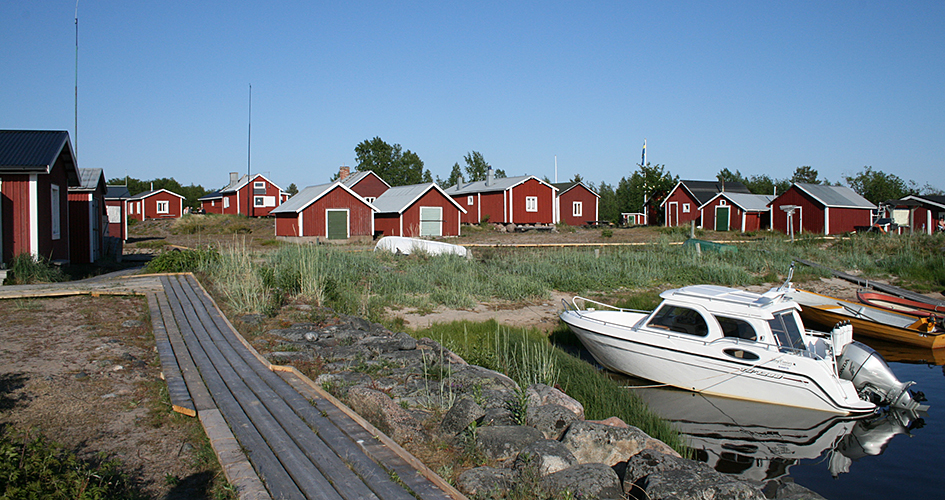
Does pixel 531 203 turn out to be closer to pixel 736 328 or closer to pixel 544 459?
pixel 736 328

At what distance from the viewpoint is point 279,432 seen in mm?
5051

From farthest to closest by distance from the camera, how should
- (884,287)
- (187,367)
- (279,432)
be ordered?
(884,287), (187,367), (279,432)

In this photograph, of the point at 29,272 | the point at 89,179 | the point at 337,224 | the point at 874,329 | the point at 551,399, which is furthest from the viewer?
the point at 337,224

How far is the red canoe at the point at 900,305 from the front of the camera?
14445mm

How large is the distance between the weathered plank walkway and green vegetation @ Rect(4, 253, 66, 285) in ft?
24.9

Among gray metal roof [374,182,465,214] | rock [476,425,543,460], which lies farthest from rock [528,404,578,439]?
gray metal roof [374,182,465,214]

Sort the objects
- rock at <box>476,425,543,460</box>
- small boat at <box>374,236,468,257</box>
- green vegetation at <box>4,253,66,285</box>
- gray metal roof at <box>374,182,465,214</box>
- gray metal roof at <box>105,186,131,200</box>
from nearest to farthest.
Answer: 1. rock at <box>476,425,543,460</box>
2. green vegetation at <box>4,253,66,285</box>
3. small boat at <box>374,236,468,257</box>
4. gray metal roof at <box>374,182,465,214</box>
5. gray metal roof at <box>105,186,131,200</box>

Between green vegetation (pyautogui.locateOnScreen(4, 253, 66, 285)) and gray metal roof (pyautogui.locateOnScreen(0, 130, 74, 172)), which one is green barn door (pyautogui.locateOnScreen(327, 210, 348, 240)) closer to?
gray metal roof (pyautogui.locateOnScreen(0, 130, 74, 172))

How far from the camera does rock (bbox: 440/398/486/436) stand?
215 inches

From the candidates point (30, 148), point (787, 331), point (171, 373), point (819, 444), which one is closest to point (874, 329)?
point (787, 331)

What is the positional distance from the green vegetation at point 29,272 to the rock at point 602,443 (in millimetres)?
13326

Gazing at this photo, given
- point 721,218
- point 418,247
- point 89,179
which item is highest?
point 89,179

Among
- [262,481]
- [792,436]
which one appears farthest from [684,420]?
[262,481]

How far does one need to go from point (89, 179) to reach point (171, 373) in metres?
17.0
